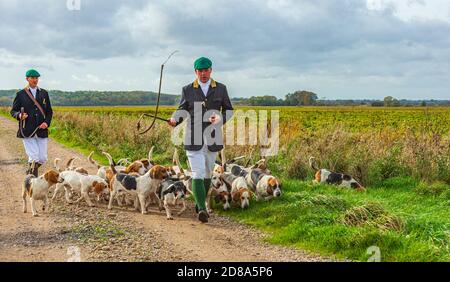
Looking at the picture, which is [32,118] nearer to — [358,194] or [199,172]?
[199,172]

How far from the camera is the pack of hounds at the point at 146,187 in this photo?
993cm

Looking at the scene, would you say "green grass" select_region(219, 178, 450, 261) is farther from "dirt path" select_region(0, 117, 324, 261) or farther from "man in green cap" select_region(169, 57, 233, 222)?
"man in green cap" select_region(169, 57, 233, 222)

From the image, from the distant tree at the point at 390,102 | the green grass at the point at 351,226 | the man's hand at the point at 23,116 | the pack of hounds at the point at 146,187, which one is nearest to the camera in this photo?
the green grass at the point at 351,226

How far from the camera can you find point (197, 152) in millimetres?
9156

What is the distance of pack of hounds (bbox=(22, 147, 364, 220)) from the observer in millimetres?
9930

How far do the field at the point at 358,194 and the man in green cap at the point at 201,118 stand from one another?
50.3 inches

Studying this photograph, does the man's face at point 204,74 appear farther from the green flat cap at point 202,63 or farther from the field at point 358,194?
the field at point 358,194

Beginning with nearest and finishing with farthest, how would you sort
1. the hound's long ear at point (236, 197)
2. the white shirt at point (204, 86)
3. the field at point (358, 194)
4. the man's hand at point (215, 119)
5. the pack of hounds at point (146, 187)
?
the field at point (358, 194), the man's hand at point (215, 119), the white shirt at point (204, 86), the pack of hounds at point (146, 187), the hound's long ear at point (236, 197)

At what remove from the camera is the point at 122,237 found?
8.11 meters

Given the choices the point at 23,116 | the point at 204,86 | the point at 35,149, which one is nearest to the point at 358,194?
the point at 204,86

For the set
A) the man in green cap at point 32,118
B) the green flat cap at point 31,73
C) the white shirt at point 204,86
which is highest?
the green flat cap at point 31,73

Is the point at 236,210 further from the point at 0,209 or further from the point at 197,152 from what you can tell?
the point at 0,209

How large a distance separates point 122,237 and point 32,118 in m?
4.77

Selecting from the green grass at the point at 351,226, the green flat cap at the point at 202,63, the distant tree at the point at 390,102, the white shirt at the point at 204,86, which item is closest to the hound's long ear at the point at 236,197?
the green grass at the point at 351,226
